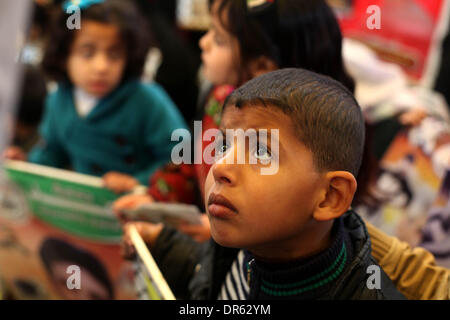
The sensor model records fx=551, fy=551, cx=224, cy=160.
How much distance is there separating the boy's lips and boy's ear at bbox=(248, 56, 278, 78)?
1.25ft

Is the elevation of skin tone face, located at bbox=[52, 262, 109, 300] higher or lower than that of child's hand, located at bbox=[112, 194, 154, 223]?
lower

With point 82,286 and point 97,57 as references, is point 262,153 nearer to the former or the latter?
point 82,286

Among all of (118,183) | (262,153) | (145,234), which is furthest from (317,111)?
(118,183)

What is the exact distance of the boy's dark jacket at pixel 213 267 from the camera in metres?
0.71

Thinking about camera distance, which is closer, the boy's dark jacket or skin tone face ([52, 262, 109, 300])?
the boy's dark jacket

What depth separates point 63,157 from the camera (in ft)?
5.68

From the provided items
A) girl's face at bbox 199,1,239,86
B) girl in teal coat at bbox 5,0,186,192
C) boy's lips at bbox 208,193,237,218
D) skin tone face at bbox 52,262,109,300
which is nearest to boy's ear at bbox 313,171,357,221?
boy's lips at bbox 208,193,237,218

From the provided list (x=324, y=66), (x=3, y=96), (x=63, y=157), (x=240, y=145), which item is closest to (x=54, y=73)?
(x=63, y=157)

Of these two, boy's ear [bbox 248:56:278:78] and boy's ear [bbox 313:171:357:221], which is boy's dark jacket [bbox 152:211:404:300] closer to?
boy's ear [bbox 313:171:357:221]

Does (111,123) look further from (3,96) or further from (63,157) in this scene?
(3,96)

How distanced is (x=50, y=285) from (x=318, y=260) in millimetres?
965

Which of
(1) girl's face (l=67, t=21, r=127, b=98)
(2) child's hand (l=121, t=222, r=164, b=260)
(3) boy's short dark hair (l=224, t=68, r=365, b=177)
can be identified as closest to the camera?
(3) boy's short dark hair (l=224, t=68, r=365, b=177)

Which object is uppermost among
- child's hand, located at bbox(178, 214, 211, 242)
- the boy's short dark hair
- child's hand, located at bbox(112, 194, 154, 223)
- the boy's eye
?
the boy's short dark hair

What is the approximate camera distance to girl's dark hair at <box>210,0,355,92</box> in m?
0.96
